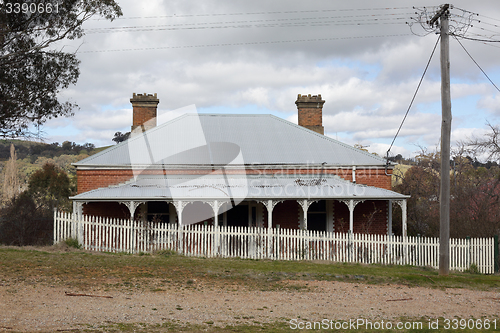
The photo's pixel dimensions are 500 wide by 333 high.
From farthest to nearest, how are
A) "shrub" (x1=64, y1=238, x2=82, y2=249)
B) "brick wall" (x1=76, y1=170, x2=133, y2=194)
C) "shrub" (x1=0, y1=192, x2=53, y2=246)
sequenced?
"shrub" (x1=0, y1=192, x2=53, y2=246) → "brick wall" (x1=76, y1=170, x2=133, y2=194) → "shrub" (x1=64, y1=238, x2=82, y2=249)

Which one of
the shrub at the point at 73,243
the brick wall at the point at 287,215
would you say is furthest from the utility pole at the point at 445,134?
the shrub at the point at 73,243

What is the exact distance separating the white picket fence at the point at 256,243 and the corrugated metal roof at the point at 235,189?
5.31 ft

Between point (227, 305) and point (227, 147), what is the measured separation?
46.4 ft

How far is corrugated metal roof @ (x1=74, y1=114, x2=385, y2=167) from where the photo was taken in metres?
21.1

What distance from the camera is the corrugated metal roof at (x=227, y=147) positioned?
21.1 metres

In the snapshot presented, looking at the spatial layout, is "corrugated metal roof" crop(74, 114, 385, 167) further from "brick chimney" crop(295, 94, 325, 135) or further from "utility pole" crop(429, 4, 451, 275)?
"utility pole" crop(429, 4, 451, 275)

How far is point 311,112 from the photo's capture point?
85.4ft

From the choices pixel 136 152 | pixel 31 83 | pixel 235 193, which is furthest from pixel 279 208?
pixel 31 83

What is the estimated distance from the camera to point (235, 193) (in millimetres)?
17953

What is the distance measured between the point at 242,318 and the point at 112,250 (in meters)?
9.66

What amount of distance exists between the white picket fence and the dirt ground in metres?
4.41

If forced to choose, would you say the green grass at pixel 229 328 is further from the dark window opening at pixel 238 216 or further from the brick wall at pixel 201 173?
the brick wall at pixel 201 173

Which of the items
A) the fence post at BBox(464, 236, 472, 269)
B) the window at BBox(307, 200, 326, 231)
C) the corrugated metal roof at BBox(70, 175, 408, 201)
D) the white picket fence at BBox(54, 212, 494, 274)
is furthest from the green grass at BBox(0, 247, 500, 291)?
the window at BBox(307, 200, 326, 231)

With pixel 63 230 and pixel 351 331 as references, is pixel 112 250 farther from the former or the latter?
pixel 351 331
